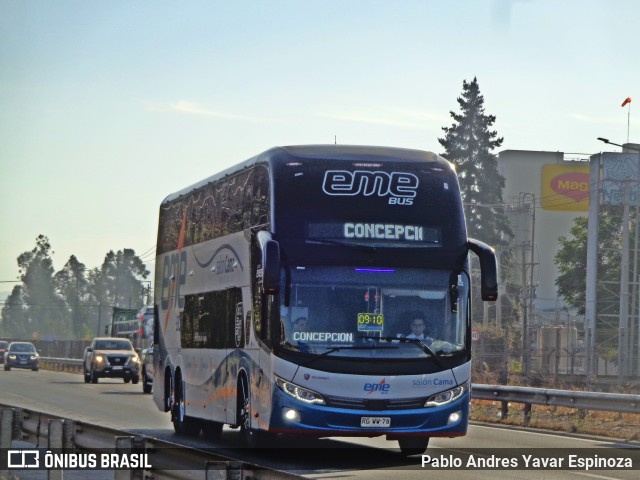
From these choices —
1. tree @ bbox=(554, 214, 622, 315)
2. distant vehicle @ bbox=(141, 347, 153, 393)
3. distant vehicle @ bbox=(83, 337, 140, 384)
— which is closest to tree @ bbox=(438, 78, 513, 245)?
tree @ bbox=(554, 214, 622, 315)

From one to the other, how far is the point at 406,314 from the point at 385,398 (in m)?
1.09

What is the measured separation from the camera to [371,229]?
18125mm

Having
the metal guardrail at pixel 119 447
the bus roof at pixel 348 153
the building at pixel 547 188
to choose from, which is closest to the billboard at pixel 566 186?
the building at pixel 547 188

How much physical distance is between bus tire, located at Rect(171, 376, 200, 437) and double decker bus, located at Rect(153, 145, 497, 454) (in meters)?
4.69

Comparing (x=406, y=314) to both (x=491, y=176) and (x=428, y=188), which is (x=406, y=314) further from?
(x=491, y=176)

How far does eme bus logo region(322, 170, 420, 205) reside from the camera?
59.9 ft

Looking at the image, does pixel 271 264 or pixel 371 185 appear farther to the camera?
pixel 371 185

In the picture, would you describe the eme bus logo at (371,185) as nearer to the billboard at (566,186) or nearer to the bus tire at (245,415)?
the bus tire at (245,415)

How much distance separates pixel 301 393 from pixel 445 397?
1861 millimetres

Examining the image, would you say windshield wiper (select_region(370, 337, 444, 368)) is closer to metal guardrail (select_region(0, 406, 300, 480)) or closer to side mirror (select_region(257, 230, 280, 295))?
side mirror (select_region(257, 230, 280, 295))

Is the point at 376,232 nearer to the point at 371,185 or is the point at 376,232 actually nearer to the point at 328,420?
the point at 371,185

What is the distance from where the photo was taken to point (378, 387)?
694 inches

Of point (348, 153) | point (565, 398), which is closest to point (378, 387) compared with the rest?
point (348, 153)

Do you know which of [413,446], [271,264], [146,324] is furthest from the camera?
[146,324]
